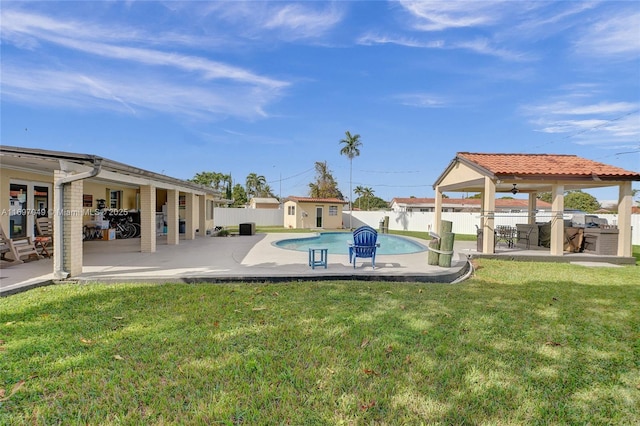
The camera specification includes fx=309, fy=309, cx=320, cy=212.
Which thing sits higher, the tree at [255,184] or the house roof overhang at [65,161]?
the tree at [255,184]

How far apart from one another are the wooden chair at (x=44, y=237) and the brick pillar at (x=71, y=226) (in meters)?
3.39

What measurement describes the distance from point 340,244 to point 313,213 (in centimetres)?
1217

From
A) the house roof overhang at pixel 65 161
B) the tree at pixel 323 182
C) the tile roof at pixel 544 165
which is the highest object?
the tree at pixel 323 182

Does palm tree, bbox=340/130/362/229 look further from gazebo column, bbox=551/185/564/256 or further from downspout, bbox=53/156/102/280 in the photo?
downspout, bbox=53/156/102/280

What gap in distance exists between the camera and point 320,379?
8.98ft

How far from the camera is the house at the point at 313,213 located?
2819 cm

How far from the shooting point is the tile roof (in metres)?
10.0

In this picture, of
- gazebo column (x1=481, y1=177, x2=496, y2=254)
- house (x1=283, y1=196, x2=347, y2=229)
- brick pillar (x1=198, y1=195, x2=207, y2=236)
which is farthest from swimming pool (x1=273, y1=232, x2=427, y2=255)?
house (x1=283, y1=196, x2=347, y2=229)

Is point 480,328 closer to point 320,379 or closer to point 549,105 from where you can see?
point 320,379

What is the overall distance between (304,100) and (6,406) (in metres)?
22.6

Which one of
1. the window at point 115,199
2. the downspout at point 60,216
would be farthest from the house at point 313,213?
the downspout at point 60,216

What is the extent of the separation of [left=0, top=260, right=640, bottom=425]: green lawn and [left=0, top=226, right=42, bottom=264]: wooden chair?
3366 millimetres

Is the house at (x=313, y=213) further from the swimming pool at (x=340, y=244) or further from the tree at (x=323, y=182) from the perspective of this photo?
the tree at (x=323, y=182)

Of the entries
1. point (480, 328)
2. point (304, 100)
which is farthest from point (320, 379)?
point (304, 100)
